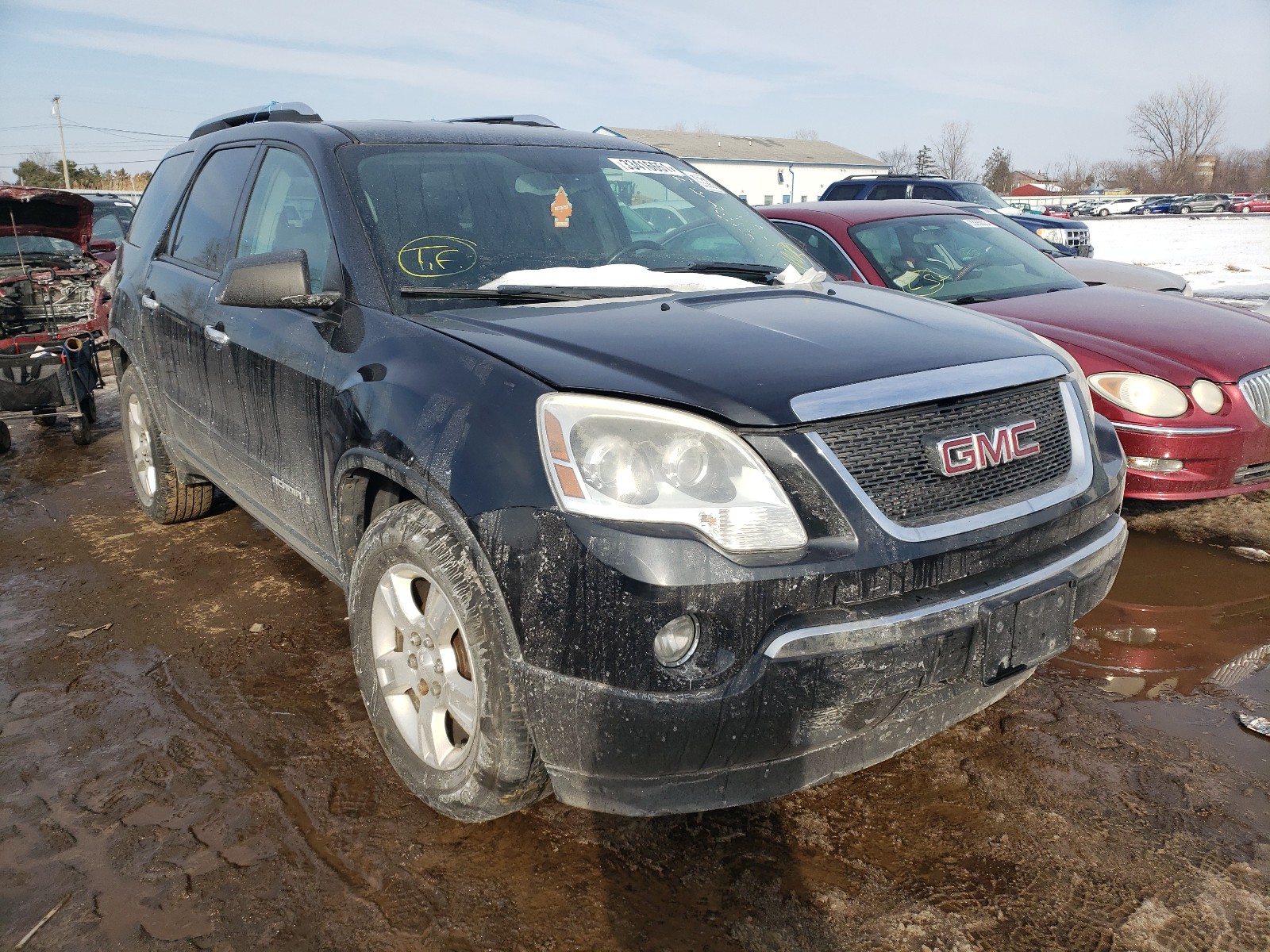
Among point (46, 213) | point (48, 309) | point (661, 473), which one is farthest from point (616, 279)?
point (46, 213)

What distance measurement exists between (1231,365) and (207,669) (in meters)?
4.45

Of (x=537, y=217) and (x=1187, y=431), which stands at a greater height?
(x=537, y=217)

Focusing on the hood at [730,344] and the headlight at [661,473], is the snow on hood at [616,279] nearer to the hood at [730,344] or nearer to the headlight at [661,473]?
the hood at [730,344]

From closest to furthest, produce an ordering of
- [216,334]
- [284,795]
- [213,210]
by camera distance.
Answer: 1. [284,795]
2. [216,334]
3. [213,210]

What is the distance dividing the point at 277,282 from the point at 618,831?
180 cm

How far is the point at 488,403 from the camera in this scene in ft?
7.11

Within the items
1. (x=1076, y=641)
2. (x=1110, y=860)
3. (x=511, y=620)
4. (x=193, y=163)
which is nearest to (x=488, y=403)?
(x=511, y=620)

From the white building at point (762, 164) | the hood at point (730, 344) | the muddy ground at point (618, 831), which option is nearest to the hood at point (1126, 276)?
the muddy ground at point (618, 831)

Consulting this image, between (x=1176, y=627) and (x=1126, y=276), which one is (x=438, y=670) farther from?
(x=1126, y=276)

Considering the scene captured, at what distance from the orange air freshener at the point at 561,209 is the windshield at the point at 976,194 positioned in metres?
11.7

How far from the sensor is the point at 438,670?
241 cm

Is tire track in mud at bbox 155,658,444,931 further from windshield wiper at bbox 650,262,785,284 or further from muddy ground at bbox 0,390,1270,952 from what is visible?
windshield wiper at bbox 650,262,785,284

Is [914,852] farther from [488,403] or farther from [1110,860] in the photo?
[488,403]

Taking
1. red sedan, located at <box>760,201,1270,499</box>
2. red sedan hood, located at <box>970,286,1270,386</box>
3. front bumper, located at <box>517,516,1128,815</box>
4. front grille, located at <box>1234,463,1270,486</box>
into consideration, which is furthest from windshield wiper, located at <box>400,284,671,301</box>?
front grille, located at <box>1234,463,1270,486</box>
